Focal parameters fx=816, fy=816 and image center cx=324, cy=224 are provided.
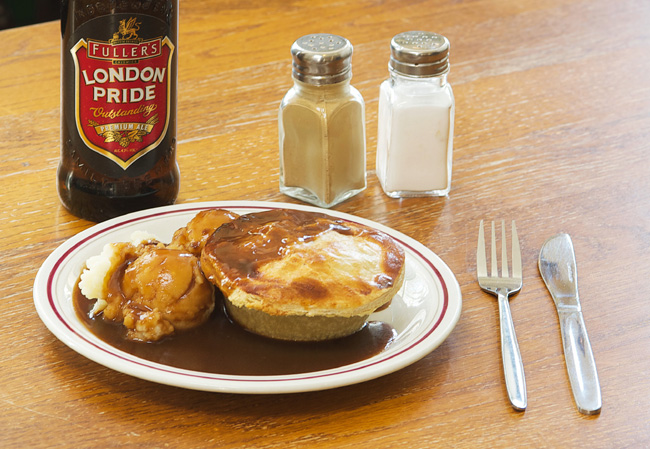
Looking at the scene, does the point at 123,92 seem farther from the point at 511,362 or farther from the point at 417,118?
the point at 511,362

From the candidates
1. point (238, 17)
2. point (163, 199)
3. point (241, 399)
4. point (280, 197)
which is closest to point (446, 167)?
point (280, 197)

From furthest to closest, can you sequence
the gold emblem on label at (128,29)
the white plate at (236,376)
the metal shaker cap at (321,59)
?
the metal shaker cap at (321,59) → the gold emblem on label at (128,29) → the white plate at (236,376)

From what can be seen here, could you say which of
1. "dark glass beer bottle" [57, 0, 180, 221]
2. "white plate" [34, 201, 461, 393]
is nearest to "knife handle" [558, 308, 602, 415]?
"white plate" [34, 201, 461, 393]

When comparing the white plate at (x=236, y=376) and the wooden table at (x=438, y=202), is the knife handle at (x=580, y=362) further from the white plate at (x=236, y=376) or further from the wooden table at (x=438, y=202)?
the white plate at (x=236, y=376)

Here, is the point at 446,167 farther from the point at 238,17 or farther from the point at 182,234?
the point at 238,17

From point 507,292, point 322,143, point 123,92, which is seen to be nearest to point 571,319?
point 507,292

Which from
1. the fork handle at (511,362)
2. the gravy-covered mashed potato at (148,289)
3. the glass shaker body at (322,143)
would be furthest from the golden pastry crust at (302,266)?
the glass shaker body at (322,143)
